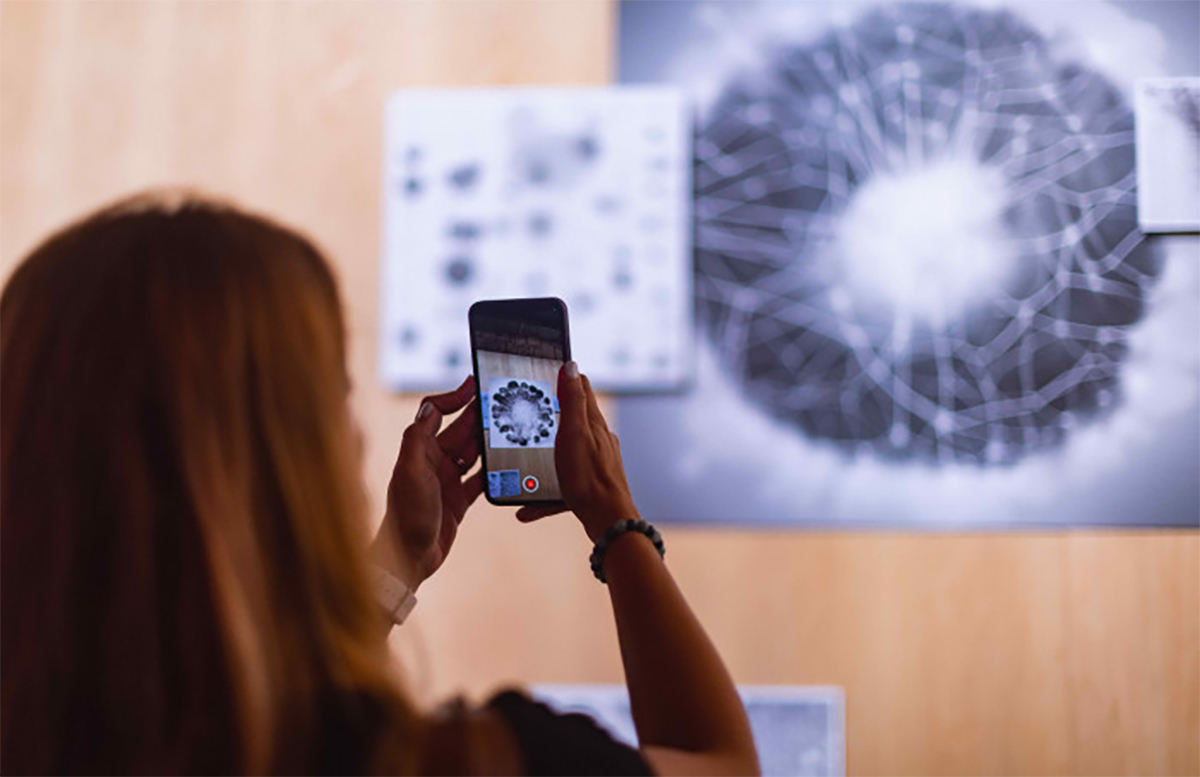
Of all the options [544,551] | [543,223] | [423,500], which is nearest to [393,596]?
[423,500]

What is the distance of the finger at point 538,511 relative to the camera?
87 cm

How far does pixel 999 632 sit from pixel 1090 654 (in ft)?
0.38

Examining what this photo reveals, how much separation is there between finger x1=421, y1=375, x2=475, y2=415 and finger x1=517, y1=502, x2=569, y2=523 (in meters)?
0.10

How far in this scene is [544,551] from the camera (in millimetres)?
1493

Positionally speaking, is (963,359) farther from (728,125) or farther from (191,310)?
(191,310)

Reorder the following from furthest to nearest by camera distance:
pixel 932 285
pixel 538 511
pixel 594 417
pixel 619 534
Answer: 1. pixel 932 285
2. pixel 538 511
3. pixel 594 417
4. pixel 619 534

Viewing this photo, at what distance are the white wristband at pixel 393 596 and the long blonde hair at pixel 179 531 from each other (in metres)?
0.18

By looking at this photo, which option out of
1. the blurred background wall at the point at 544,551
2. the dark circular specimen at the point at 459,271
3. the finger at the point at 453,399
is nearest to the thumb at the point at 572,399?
the finger at the point at 453,399

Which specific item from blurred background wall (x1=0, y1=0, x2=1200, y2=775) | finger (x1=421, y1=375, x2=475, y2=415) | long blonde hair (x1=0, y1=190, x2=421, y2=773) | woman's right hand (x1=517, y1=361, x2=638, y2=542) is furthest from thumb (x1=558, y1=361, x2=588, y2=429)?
blurred background wall (x1=0, y1=0, x2=1200, y2=775)

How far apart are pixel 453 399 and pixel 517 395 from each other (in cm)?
7

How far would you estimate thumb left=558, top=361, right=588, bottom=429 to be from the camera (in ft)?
2.44

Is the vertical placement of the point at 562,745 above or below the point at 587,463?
below

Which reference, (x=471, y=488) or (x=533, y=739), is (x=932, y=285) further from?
(x=533, y=739)

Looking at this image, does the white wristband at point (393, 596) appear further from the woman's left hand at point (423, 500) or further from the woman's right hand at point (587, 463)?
the woman's right hand at point (587, 463)
